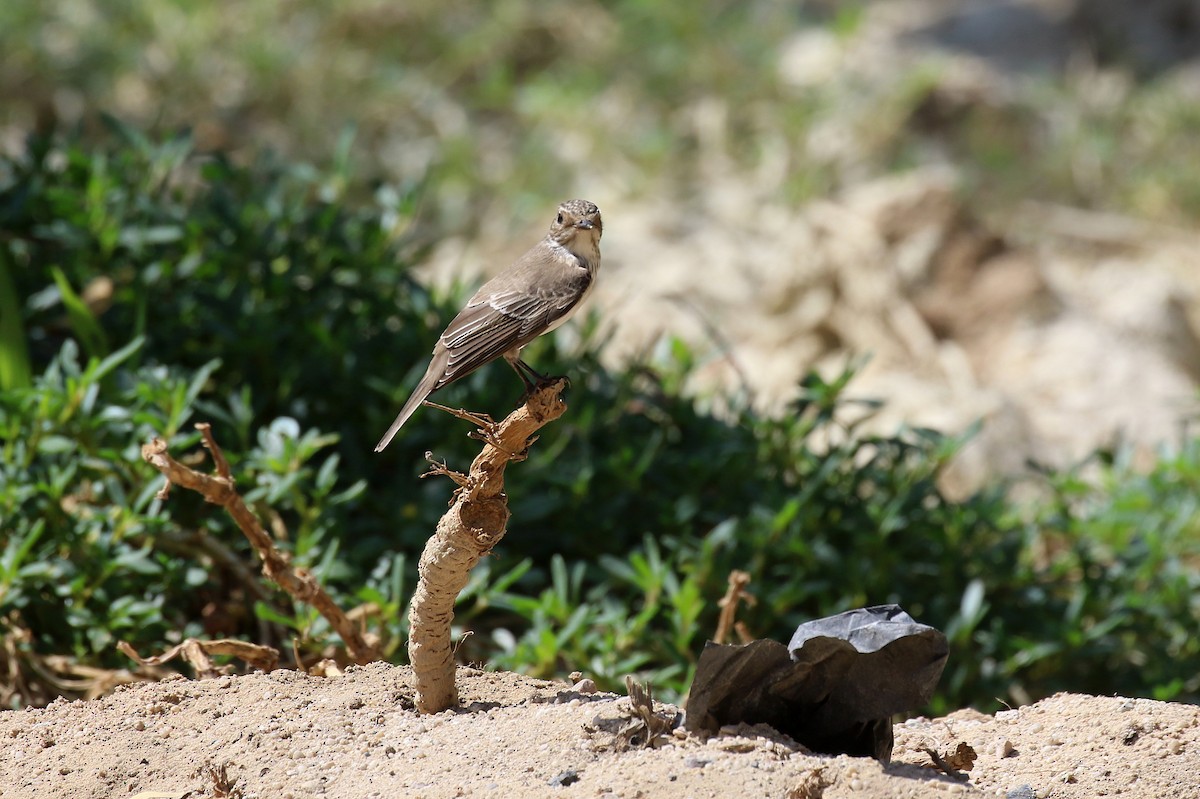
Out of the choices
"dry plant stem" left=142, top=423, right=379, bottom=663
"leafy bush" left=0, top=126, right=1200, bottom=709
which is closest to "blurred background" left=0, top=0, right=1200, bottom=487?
"leafy bush" left=0, top=126, right=1200, bottom=709

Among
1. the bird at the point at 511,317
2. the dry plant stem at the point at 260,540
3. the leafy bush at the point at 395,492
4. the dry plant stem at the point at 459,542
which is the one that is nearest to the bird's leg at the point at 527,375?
the bird at the point at 511,317

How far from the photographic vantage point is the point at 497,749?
2.45m

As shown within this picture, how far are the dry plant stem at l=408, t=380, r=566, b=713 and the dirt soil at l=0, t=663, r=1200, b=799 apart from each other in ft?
A: 0.30

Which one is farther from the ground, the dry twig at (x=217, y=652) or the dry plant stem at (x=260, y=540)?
the dry plant stem at (x=260, y=540)

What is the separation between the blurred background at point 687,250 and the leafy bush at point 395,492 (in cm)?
A: 2

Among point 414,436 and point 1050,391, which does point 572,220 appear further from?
point 1050,391

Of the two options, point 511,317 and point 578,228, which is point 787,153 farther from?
point 511,317

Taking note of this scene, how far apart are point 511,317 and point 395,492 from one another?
4.01 ft

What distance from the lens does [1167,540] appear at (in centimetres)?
451

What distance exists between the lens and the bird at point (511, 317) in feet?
9.73

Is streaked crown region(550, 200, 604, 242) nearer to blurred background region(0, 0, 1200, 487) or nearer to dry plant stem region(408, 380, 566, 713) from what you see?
dry plant stem region(408, 380, 566, 713)

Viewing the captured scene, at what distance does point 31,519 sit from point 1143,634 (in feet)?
11.0

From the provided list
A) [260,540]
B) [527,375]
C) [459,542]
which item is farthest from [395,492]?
[459,542]

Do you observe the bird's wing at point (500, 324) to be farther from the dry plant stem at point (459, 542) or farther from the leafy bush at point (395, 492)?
the leafy bush at point (395, 492)
